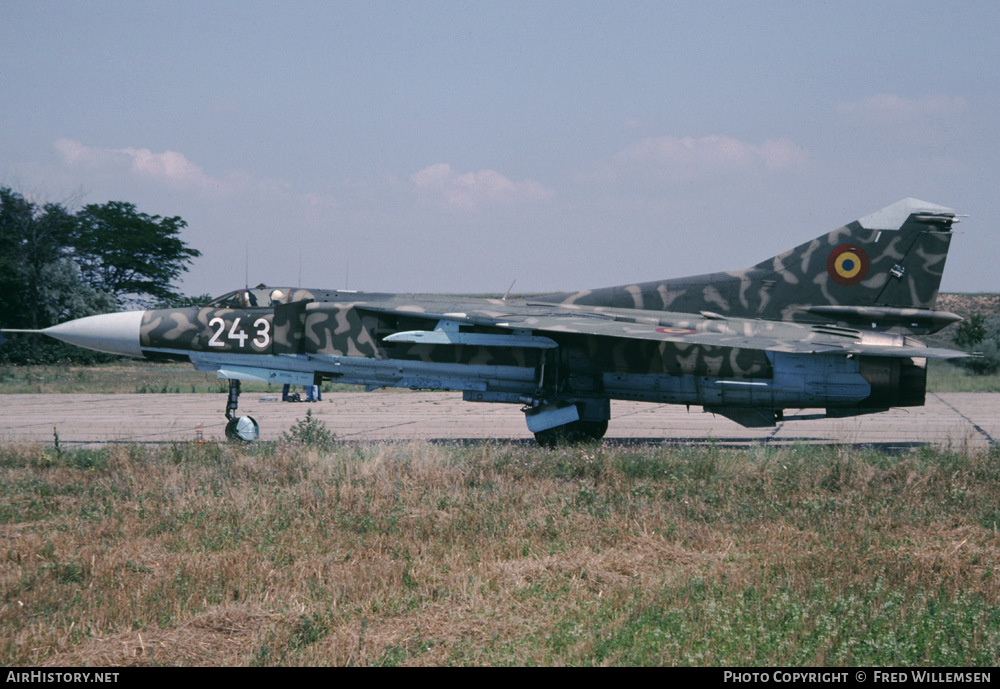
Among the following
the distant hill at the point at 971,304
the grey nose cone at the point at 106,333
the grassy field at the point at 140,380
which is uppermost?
the distant hill at the point at 971,304

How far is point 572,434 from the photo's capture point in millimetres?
15789

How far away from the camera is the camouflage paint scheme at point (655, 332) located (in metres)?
14.6

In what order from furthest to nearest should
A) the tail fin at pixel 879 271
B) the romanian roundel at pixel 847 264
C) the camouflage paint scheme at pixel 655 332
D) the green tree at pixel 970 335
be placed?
the green tree at pixel 970 335, the romanian roundel at pixel 847 264, the tail fin at pixel 879 271, the camouflage paint scheme at pixel 655 332

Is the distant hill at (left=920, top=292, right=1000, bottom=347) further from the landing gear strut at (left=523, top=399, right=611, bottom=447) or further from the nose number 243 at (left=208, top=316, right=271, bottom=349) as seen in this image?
the nose number 243 at (left=208, top=316, right=271, bottom=349)

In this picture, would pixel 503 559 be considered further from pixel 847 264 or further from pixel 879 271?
pixel 879 271

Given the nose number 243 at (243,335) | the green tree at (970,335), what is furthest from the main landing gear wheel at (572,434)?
the green tree at (970,335)

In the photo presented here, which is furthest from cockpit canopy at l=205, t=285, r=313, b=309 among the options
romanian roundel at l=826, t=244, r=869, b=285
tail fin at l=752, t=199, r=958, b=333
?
romanian roundel at l=826, t=244, r=869, b=285

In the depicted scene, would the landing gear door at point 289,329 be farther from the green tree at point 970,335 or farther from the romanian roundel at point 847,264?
the green tree at point 970,335

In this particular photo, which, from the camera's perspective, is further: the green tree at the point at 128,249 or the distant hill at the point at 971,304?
the distant hill at the point at 971,304

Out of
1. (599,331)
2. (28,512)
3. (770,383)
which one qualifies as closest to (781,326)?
(770,383)

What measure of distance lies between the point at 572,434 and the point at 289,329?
5960 millimetres

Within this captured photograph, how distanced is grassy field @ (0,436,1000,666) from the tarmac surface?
5.29 meters

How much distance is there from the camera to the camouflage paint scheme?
14.6m

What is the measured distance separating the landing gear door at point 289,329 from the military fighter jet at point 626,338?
0.08ft
